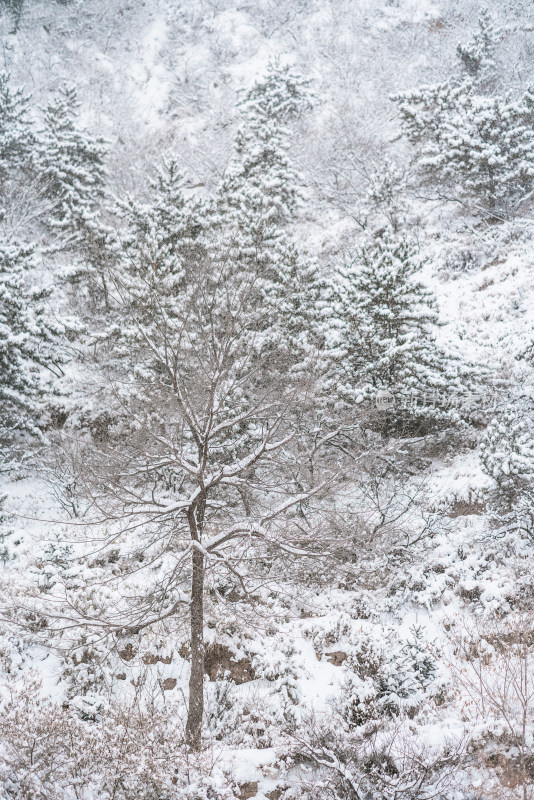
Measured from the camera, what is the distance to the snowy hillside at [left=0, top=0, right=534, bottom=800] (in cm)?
551

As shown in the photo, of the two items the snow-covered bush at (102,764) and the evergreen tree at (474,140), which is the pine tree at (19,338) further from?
the evergreen tree at (474,140)

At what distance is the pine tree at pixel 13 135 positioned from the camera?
23.5m

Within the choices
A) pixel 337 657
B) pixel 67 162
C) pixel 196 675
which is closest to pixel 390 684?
pixel 337 657

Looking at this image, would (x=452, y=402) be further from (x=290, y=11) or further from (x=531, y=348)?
(x=290, y=11)

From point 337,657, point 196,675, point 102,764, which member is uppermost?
point 337,657

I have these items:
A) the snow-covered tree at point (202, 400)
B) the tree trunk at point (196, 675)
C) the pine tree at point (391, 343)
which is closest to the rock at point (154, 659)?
the snow-covered tree at point (202, 400)

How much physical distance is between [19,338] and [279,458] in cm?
951

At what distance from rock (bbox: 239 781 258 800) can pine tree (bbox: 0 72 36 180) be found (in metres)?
27.7

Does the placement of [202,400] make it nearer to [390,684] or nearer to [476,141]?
[390,684]

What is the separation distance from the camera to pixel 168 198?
59.6 ft

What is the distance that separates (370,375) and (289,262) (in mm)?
4067

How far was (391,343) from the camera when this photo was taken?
12.6 meters

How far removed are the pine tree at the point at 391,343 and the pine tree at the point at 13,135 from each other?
20336mm

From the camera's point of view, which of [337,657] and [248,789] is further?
[337,657]
